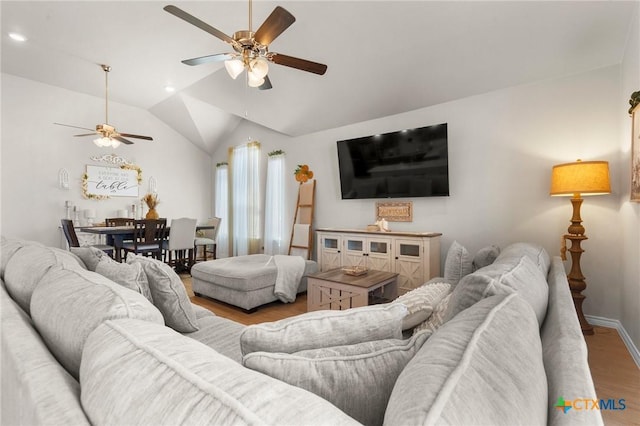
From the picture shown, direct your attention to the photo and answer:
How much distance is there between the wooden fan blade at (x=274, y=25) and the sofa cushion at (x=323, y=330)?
182cm

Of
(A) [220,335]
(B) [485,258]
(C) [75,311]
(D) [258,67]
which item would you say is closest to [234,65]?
(D) [258,67]

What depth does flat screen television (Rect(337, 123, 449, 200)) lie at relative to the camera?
11.8ft

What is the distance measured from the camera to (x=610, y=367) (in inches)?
83.1

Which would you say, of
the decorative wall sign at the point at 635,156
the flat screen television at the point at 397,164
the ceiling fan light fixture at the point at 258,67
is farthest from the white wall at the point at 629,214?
the ceiling fan light fixture at the point at 258,67

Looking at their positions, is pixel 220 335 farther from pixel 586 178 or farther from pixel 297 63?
pixel 586 178

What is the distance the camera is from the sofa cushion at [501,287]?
0.88m

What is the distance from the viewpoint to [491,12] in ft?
8.31

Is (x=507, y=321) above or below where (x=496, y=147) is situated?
below

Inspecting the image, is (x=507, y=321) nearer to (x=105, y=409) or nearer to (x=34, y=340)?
(x=105, y=409)

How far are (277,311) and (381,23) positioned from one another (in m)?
3.15

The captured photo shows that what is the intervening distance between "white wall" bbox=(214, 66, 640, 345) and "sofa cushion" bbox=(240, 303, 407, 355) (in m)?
2.55

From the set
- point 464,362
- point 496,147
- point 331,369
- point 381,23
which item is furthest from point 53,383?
point 496,147

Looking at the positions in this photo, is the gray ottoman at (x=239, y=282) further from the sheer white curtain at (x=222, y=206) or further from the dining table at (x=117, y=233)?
the sheer white curtain at (x=222, y=206)

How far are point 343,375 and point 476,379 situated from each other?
0.92ft
